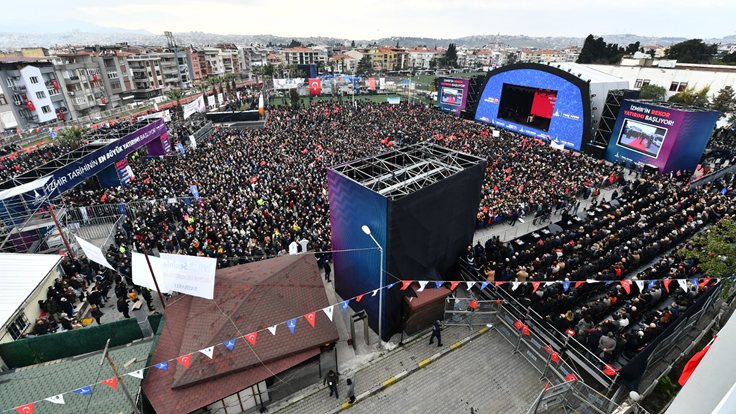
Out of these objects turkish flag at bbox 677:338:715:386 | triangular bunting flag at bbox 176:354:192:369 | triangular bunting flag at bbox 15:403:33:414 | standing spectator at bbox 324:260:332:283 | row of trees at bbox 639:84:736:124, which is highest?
row of trees at bbox 639:84:736:124

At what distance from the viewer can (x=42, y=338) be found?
400 inches

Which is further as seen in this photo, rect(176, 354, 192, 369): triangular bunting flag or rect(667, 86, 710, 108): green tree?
rect(667, 86, 710, 108): green tree

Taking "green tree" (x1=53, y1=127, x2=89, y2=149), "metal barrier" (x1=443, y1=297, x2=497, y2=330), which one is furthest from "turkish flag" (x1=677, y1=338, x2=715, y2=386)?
"green tree" (x1=53, y1=127, x2=89, y2=149)

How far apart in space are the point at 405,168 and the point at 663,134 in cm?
2653

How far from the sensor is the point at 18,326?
37.2 ft

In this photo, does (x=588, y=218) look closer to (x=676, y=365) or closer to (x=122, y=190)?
(x=676, y=365)

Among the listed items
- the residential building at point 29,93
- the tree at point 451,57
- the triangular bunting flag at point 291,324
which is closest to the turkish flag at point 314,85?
the residential building at point 29,93

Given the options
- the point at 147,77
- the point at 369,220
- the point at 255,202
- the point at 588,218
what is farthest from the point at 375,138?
the point at 147,77

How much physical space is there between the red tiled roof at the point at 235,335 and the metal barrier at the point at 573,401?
6.33 m

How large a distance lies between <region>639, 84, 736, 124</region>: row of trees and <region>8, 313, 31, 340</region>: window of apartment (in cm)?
5840

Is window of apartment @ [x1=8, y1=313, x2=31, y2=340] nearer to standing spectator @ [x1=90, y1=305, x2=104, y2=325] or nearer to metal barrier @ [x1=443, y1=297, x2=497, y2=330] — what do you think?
standing spectator @ [x1=90, y1=305, x2=104, y2=325]

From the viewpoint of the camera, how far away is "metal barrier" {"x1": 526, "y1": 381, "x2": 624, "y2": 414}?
29.3 ft

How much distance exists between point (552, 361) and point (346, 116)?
128 ft

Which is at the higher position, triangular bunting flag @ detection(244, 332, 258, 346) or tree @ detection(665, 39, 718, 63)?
tree @ detection(665, 39, 718, 63)
